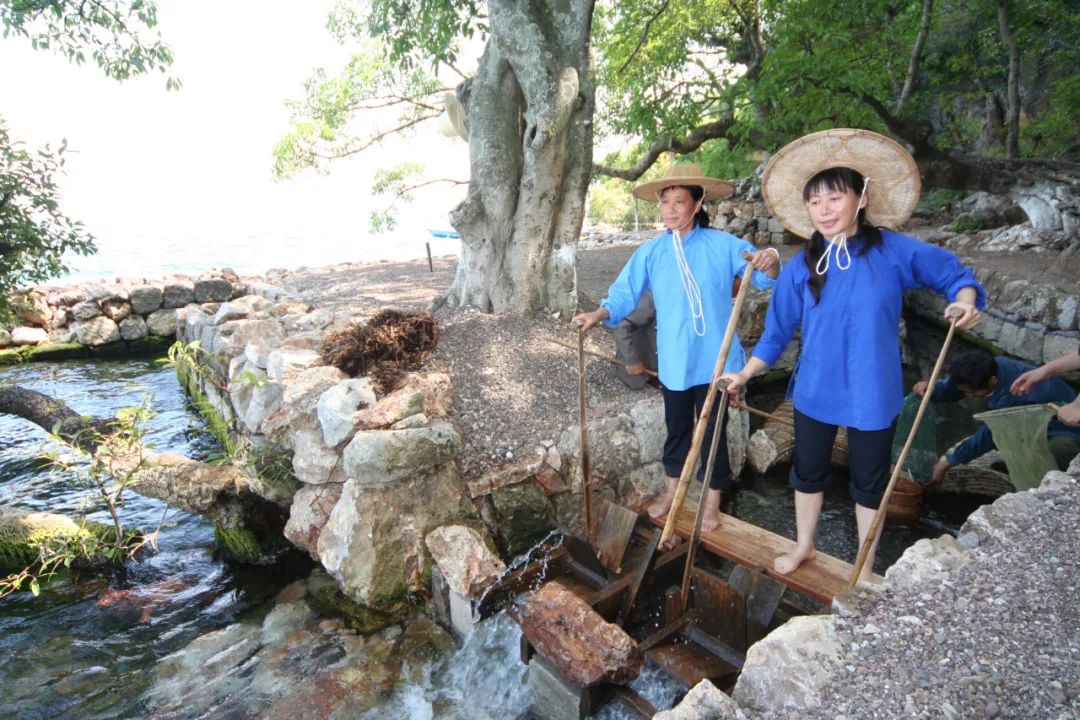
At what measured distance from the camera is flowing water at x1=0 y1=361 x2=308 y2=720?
10.7ft

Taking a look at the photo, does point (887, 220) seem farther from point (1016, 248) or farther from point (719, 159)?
point (719, 159)

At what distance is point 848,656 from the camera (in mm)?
1812

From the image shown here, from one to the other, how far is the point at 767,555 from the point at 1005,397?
1.98m

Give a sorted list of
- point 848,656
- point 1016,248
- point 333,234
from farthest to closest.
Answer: point 333,234 → point 1016,248 → point 848,656

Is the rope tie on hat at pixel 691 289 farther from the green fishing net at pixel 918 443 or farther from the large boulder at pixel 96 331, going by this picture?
the large boulder at pixel 96 331

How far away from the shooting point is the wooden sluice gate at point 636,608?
8.64 ft

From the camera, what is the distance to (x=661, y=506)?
3.71 meters

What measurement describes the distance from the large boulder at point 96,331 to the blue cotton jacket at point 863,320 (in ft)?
38.6

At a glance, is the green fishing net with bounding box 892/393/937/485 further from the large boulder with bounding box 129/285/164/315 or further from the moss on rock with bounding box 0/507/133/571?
the large boulder with bounding box 129/285/164/315

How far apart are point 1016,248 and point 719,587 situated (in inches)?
352

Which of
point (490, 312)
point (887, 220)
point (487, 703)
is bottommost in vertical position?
point (487, 703)

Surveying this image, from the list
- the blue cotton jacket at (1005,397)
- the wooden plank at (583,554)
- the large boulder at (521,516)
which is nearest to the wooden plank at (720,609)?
the wooden plank at (583,554)

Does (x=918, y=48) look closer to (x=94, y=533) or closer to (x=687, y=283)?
(x=687, y=283)

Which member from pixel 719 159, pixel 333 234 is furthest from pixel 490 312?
pixel 333 234
